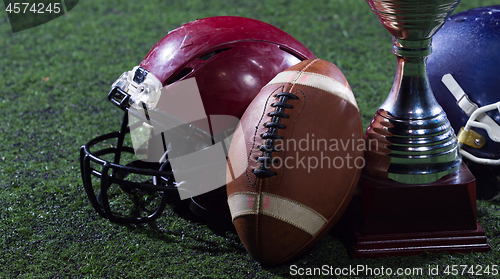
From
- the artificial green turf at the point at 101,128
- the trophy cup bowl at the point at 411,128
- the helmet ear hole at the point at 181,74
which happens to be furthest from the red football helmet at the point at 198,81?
the trophy cup bowl at the point at 411,128

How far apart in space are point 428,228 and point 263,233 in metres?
0.53

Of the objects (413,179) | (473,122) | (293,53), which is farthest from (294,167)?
(473,122)

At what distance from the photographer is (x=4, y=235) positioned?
1659 mm

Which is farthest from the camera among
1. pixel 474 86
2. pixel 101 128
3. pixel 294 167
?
pixel 101 128

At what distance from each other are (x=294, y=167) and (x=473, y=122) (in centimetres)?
71

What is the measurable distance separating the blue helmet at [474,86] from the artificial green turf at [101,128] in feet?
0.62

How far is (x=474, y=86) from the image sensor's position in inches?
65.7

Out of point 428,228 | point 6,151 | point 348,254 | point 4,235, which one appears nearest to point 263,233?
point 348,254

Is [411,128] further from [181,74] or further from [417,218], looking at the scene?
[181,74]

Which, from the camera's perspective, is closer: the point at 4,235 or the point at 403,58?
the point at 403,58

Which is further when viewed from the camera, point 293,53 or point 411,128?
point 293,53

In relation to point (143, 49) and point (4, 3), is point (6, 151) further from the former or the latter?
point (4, 3)

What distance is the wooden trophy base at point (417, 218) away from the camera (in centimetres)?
146

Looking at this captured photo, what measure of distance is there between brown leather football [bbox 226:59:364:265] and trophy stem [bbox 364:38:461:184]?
0.39 ft
